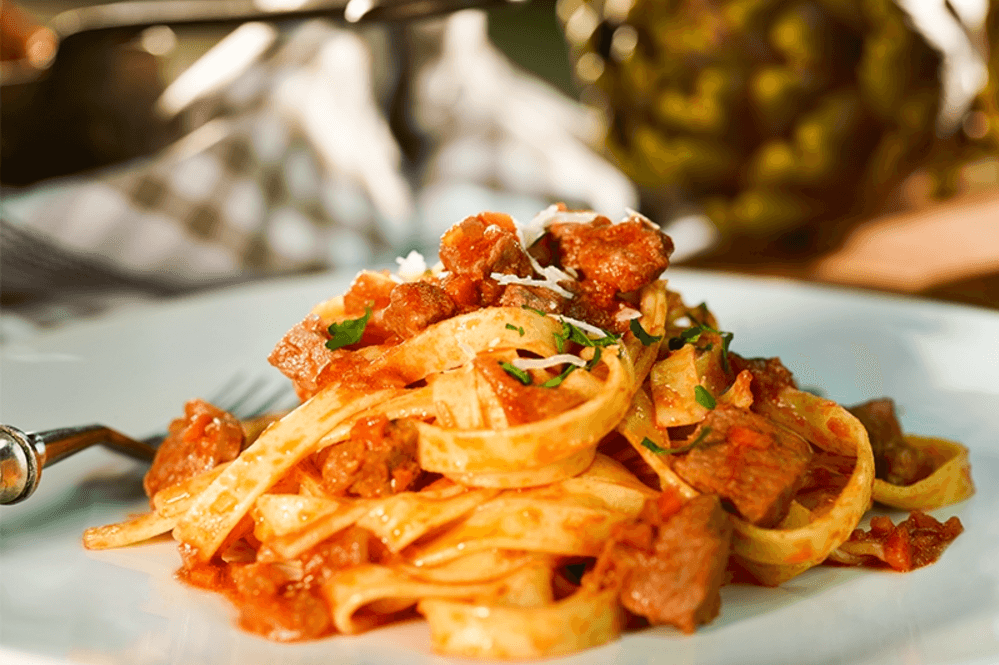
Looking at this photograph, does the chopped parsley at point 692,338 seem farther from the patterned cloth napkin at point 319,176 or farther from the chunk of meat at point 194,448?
the patterned cloth napkin at point 319,176

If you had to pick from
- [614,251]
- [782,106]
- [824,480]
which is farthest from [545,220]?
[782,106]

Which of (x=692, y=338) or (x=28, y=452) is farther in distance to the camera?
(x=692, y=338)

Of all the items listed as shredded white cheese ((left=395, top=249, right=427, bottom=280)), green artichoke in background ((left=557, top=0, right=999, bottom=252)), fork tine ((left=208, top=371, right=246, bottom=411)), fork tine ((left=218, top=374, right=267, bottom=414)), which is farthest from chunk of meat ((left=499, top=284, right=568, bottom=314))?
green artichoke in background ((left=557, top=0, right=999, bottom=252))

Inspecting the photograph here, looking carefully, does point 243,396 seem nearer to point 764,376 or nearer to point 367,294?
point 367,294

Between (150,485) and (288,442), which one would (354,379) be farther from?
(150,485)

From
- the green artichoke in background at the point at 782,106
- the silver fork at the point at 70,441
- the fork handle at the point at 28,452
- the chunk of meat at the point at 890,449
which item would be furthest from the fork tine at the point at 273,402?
the green artichoke in background at the point at 782,106

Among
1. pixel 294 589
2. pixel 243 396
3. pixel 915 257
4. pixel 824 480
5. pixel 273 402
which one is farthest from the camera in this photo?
pixel 915 257
